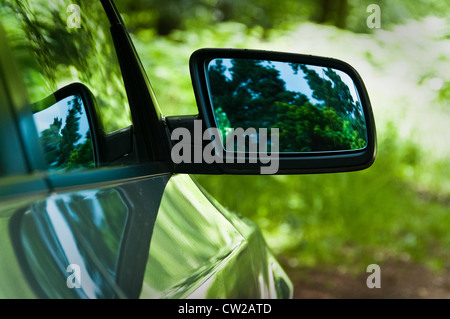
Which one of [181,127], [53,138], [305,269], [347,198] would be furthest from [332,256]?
[53,138]

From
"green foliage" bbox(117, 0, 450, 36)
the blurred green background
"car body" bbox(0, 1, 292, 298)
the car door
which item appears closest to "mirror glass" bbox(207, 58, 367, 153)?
"car body" bbox(0, 1, 292, 298)

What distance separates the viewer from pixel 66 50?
135 cm

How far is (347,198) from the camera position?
6.45 metres

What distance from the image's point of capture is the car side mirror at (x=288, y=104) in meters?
1.76

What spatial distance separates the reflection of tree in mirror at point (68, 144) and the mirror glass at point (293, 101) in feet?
1.89

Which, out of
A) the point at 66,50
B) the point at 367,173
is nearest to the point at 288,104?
the point at 66,50

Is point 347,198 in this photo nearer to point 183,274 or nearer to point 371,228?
point 371,228

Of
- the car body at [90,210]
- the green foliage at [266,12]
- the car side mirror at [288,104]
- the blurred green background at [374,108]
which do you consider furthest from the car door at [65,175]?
the green foliage at [266,12]

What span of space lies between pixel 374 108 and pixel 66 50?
6.35 meters

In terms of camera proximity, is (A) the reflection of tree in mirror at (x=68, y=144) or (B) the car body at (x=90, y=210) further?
(A) the reflection of tree in mirror at (x=68, y=144)

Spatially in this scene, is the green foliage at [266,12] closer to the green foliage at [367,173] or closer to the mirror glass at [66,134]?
the green foliage at [367,173]

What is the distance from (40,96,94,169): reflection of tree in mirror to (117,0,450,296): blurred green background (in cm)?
477

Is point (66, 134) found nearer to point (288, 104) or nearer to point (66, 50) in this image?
point (66, 50)

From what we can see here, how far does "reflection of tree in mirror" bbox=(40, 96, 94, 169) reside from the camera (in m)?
1.10
